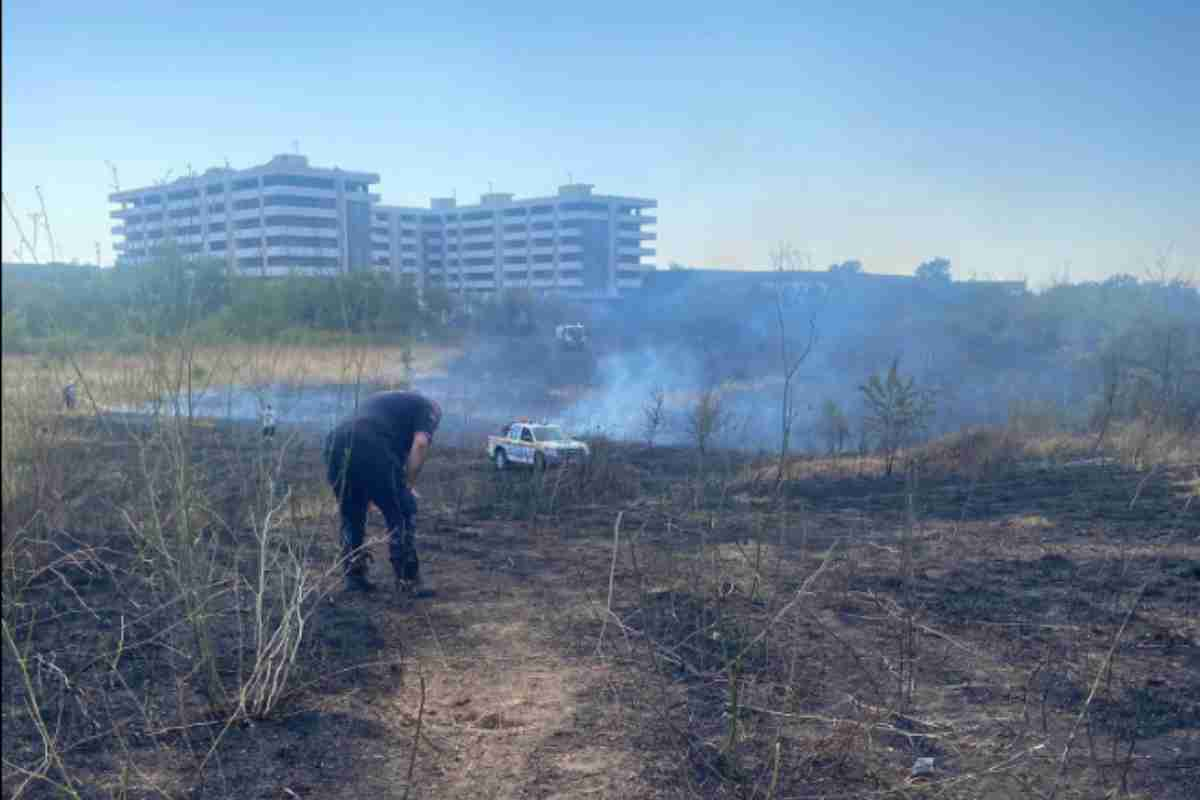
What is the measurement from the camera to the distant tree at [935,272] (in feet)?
164

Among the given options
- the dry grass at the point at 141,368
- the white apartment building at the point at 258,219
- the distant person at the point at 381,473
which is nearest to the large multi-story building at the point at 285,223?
the white apartment building at the point at 258,219

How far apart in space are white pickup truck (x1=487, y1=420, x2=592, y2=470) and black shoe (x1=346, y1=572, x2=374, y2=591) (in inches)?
352

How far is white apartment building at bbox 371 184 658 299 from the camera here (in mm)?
11944

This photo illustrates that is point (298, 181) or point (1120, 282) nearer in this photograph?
point (298, 181)

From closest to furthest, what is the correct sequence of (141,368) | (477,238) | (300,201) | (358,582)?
1. (141,368)
2. (358,582)
3. (300,201)
4. (477,238)

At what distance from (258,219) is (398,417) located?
1.47m

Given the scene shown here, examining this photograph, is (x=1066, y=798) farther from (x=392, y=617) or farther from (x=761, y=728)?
(x=392, y=617)

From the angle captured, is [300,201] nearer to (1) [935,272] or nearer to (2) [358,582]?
(2) [358,582]

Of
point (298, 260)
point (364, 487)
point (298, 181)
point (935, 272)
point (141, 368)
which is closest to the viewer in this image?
point (141, 368)

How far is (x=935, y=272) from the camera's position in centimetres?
5625

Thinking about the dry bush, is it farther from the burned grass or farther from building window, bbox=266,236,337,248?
building window, bbox=266,236,337,248

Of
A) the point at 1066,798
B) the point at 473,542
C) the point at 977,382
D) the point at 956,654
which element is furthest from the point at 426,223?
the point at 977,382

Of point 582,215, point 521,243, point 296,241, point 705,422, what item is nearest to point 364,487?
point 296,241

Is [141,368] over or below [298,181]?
below
